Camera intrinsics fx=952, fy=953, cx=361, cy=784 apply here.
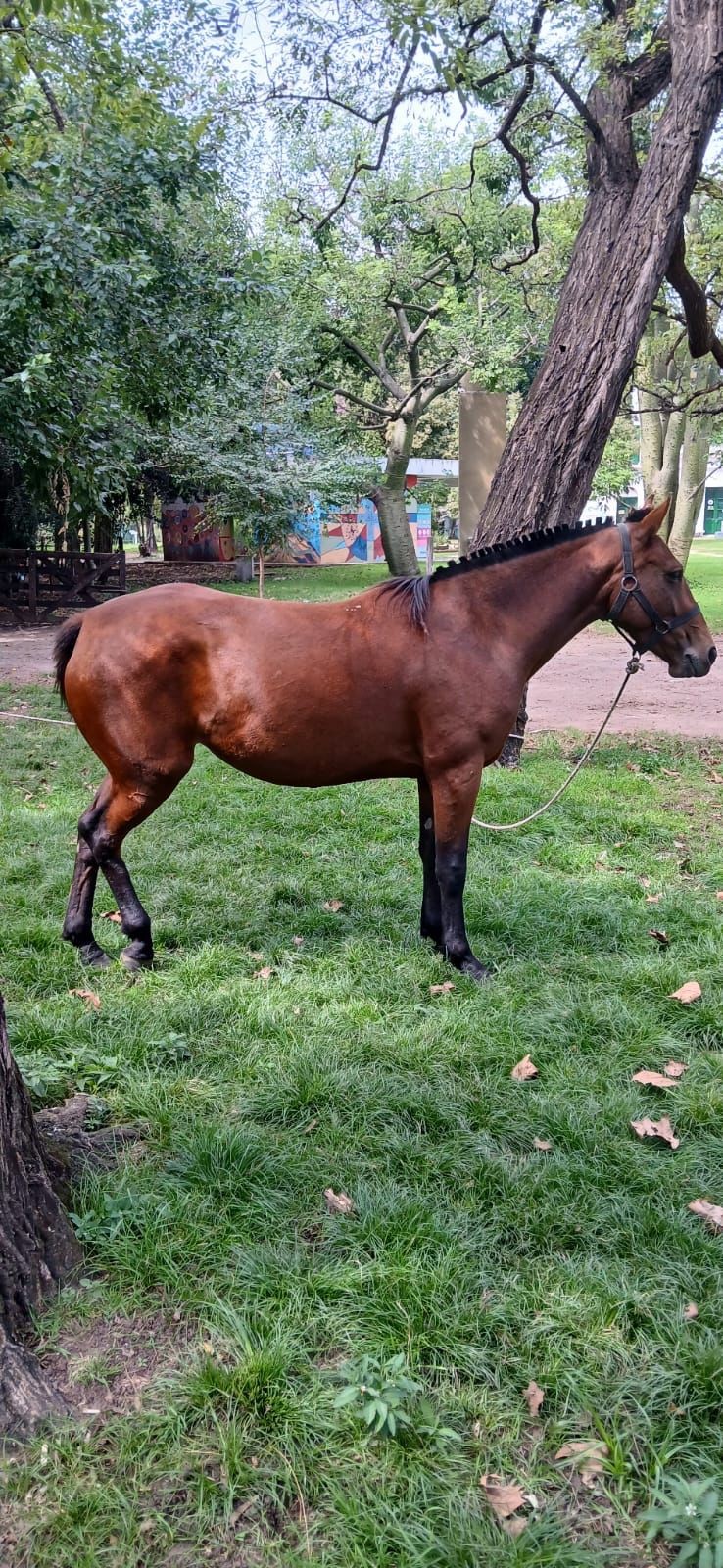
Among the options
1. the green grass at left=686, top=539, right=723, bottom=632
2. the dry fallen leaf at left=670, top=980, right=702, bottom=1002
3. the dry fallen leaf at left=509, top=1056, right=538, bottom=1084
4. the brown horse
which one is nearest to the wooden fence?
the green grass at left=686, top=539, right=723, bottom=632

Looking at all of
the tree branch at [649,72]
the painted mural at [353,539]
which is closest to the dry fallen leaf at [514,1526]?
the tree branch at [649,72]

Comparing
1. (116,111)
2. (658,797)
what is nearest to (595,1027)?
(658,797)

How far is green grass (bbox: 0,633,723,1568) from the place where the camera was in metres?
1.92

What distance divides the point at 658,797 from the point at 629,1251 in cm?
527

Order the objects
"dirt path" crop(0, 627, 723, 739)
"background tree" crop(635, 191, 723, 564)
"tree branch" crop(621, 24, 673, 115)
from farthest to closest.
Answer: "background tree" crop(635, 191, 723, 564) < "dirt path" crop(0, 627, 723, 739) < "tree branch" crop(621, 24, 673, 115)

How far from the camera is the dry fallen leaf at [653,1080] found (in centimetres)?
346

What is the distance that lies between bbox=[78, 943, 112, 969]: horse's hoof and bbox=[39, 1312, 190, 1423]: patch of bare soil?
7.13 feet

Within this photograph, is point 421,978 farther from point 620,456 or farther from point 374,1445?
point 620,456

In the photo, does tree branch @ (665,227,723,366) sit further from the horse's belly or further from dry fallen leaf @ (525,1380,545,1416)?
dry fallen leaf @ (525,1380,545,1416)

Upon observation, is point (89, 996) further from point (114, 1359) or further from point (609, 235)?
point (609, 235)

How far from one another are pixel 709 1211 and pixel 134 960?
105 inches

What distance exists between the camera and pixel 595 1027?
3.92 meters

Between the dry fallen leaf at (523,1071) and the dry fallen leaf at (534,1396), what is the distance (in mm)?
1344

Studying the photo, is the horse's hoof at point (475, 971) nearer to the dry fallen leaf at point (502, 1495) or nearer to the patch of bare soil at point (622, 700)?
the dry fallen leaf at point (502, 1495)
